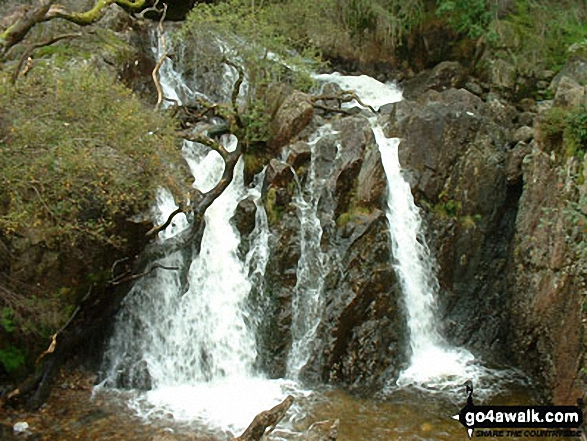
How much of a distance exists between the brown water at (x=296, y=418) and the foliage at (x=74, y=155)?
8.79 feet

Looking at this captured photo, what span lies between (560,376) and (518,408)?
2.99 feet

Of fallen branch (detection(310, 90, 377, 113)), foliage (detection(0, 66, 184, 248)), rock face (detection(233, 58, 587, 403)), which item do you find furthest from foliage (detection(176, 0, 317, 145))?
foliage (detection(0, 66, 184, 248))

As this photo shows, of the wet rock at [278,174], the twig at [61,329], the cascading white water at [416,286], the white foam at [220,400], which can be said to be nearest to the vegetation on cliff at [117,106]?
the twig at [61,329]

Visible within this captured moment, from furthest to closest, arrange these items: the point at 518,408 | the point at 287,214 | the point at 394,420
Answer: the point at 287,214
the point at 518,408
the point at 394,420

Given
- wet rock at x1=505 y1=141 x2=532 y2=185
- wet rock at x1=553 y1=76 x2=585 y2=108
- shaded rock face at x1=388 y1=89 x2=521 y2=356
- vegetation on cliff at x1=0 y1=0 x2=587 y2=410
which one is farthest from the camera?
wet rock at x1=505 y1=141 x2=532 y2=185

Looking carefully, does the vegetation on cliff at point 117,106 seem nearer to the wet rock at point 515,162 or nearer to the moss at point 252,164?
the moss at point 252,164

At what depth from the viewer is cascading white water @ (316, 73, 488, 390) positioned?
1097cm

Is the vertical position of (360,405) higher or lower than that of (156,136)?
lower

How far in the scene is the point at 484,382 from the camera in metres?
10.5

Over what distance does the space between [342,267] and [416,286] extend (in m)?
1.87

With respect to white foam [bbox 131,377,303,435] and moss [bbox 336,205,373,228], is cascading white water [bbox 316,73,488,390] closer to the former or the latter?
moss [bbox 336,205,373,228]

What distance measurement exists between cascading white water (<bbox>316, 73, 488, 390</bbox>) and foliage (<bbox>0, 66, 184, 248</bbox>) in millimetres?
5042

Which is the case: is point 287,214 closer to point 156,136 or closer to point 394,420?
point 156,136

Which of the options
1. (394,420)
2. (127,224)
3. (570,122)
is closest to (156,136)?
(127,224)
